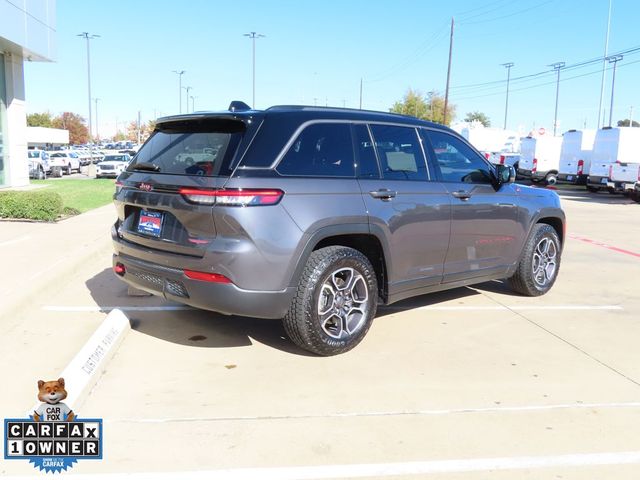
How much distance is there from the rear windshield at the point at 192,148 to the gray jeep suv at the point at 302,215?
0.01 metres

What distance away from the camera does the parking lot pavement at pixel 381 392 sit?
3.22 m

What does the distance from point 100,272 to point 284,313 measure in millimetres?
4127

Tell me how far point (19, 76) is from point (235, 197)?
18339 mm

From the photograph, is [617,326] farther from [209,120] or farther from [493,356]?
[209,120]

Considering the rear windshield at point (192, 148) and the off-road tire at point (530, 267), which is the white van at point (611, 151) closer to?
the off-road tire at point (530, 267)

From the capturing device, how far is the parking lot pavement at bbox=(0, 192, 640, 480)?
3219 millimetres

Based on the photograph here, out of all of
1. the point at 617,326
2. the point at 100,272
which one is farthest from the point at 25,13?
the point at 617,326

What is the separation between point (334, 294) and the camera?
4664mm

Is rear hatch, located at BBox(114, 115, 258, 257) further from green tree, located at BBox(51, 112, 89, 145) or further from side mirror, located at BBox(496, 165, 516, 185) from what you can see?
green tree, located at BBox(51, 112, 89, 145)

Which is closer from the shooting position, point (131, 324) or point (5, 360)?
point (5, 360)

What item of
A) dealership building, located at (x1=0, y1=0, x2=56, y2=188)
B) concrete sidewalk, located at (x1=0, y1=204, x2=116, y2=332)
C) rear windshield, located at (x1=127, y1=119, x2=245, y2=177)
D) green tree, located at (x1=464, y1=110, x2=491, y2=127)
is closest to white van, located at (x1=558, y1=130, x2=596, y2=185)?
concrete sidewalk, located at (x1=0, y1=204, x2=116, y2=332)

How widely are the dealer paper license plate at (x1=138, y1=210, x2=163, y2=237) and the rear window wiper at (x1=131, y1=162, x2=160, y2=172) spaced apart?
34cm

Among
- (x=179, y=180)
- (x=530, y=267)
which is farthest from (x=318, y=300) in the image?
(x=530, y=267)

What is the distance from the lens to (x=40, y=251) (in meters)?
8.18
